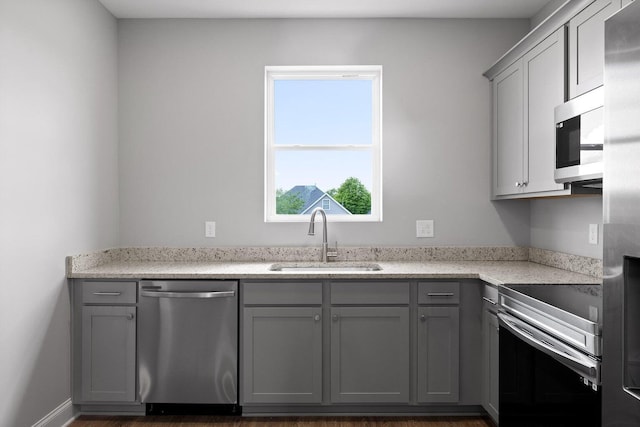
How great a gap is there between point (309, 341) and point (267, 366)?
0.28m

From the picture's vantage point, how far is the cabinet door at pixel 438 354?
2.75m

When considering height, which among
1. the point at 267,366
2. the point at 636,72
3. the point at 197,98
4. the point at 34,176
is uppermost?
the point at 197,98

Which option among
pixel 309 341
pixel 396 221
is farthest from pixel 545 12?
pixel 309 341

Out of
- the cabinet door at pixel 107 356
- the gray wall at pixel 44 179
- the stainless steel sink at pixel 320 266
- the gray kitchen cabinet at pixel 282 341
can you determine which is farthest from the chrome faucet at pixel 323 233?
the gray wall at pixel 44 179

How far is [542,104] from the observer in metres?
2.56

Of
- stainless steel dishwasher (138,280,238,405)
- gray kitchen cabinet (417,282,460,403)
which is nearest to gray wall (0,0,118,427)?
stainless steel dishwasher (138,280,238,405)

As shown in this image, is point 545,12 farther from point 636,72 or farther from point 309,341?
point 309,341

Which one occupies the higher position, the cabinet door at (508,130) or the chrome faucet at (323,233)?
the cabinet door at (508,130)

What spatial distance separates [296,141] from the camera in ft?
11.4

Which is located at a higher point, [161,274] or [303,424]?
[161,274]

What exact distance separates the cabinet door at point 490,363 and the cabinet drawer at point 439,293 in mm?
190

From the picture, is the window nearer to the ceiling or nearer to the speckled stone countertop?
the speckled stone countertop

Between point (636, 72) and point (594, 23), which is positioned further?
point (594, 23)

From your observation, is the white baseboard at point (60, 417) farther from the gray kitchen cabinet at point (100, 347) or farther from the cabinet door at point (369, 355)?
the cabinet door at point (369, 355)
